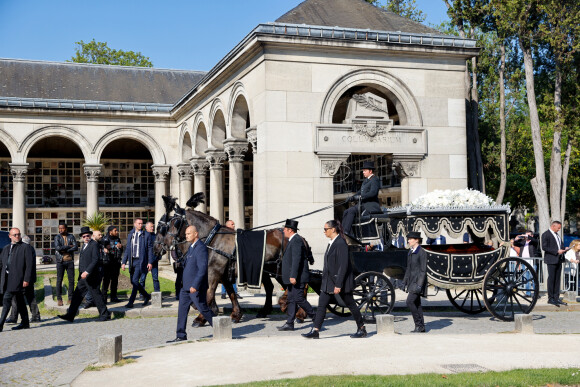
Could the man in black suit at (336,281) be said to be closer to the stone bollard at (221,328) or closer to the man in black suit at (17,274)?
the stone bollard at (221,328)

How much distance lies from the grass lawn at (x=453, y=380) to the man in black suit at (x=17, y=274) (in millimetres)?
6248

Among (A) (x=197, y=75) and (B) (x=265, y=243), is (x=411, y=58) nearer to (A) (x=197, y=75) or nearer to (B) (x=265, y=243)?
(B) (x=265, y=243)

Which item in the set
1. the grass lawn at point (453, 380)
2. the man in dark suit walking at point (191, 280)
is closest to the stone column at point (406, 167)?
the man in dark suit walking at point (191, 280)

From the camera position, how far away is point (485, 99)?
124ft

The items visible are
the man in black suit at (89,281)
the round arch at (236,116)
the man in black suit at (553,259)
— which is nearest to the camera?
the man in black suit at (89,281)

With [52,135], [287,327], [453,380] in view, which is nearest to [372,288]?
[287,327]

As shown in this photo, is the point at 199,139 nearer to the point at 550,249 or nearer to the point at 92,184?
the point at 92,184

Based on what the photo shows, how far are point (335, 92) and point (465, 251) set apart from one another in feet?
25.2

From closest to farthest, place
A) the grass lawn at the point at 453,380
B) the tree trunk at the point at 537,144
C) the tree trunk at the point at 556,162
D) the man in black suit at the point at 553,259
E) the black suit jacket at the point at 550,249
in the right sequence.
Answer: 1. the grass lawn at the point at 453,380
2. the man in black suit at the point at 553,259
3. the black suit jacket at the point at 550,249
4. the tree trunk at the point at 537,144
5. the tree trunk at the point at 556,162

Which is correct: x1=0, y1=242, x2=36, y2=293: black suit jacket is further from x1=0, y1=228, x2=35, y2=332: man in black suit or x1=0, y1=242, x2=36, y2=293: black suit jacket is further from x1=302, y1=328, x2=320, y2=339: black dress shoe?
x1=302, y1=328, x2=320, y2=339: black dress shoe

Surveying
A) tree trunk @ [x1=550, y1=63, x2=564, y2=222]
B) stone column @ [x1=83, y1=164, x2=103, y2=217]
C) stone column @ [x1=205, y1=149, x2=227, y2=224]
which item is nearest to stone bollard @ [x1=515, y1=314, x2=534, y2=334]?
stone column @ [x1=205, y1=149, x2=227, y2=224]

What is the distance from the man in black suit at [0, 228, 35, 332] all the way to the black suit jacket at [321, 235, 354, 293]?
527 cm

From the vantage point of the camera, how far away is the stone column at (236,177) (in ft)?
67.7

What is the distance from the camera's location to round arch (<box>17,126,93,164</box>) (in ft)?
87.4
